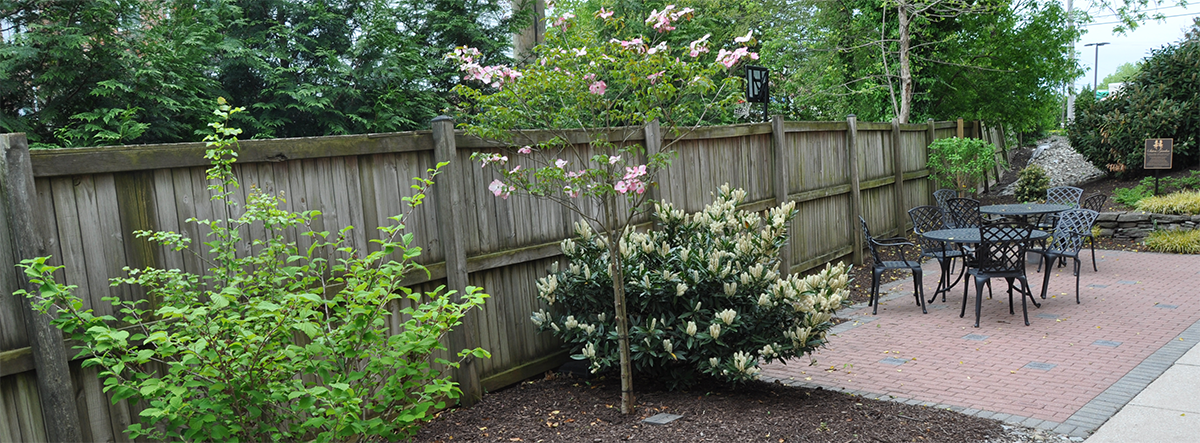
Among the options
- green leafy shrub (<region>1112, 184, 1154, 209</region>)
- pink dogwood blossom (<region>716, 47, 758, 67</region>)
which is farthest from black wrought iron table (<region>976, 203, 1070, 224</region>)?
pink dogwood blossom (<region>716, 47, 758, 67</region>)

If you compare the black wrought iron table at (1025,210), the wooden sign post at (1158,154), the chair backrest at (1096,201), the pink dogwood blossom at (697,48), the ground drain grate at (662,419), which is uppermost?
the pink dogwood blossom at (697,48)

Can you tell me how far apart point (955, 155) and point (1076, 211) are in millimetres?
4630

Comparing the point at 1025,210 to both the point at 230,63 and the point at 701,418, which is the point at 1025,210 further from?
the point at 230,63

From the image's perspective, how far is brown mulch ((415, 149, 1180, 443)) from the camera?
4.18m

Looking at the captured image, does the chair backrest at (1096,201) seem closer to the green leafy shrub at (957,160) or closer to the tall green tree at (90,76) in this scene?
the green leafy shrub at (957,160)

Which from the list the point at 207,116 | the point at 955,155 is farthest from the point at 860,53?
the point at 207,116

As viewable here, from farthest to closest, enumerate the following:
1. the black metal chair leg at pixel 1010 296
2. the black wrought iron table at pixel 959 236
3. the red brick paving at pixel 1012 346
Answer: the black wrought iron table at pixel 959 236 < the black metal chair leg at pixel 1010 296 < the red brick paving at pixel 1012 346

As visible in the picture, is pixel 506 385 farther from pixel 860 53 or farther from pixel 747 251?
pixel 860 53

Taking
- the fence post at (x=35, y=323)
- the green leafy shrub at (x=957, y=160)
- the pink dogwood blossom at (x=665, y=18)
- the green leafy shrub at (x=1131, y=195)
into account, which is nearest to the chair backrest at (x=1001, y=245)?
the pink dogwood blossom at (x=665, y=18)

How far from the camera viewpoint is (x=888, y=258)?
1097 cm

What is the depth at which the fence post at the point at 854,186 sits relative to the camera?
10.2 meters

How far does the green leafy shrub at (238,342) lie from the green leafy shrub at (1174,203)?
1212 cm

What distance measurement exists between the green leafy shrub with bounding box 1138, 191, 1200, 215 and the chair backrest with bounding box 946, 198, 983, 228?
3.73 metres

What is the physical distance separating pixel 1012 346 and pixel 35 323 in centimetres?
642
